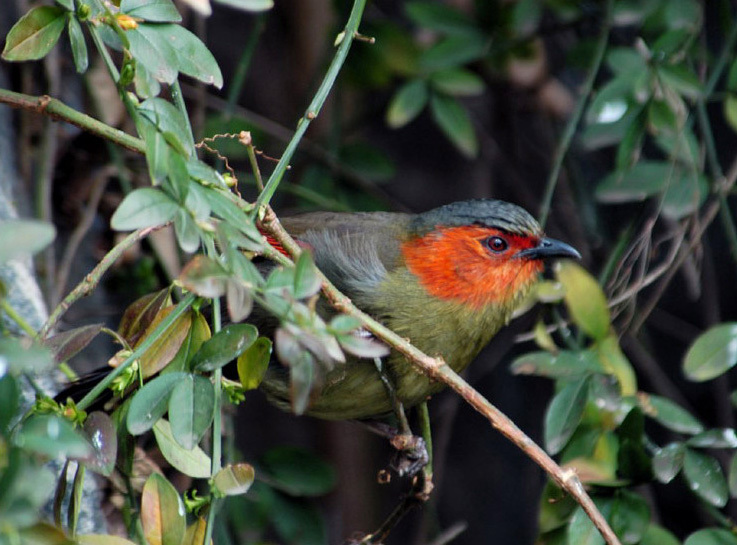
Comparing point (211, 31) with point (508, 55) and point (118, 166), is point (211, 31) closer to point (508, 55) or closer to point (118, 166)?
point (508, 55)

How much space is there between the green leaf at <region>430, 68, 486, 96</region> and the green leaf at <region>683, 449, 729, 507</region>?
1.85m

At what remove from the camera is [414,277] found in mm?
2623

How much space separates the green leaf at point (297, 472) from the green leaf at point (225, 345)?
5.88ft

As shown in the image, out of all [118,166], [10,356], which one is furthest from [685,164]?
[10,356]

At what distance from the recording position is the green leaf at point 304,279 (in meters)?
1.30

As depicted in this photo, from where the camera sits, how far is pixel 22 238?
3.40 ft

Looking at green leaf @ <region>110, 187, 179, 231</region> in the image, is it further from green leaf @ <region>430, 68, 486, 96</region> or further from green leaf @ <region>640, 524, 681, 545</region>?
green leaf @ <region>430, 68, 486, 96</region>

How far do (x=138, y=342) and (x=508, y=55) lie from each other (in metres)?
2.42

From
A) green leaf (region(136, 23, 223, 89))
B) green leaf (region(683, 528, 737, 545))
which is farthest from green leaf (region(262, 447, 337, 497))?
green leaf (region(136, 23, 223, 89))

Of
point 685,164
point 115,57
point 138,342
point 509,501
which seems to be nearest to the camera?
point 138,342

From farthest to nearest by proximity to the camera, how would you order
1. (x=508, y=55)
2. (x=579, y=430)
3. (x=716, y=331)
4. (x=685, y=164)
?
(x=508, y=55) → (x=685, y=164) → (x=579, y=430) → (x=716, y=331)

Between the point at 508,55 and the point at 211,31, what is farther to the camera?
the point at 211,31

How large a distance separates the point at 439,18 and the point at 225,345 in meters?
2.25

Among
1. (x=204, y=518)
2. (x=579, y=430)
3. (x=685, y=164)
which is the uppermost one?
(x=685, y=164)
